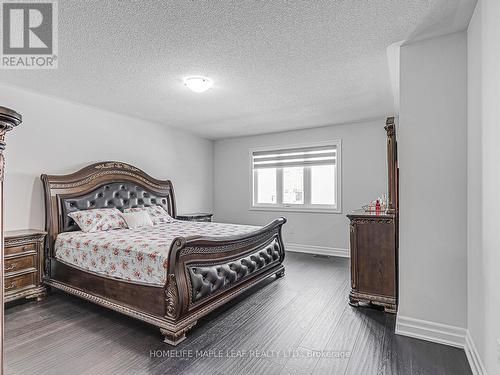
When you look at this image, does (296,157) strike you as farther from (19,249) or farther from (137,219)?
(19,249)

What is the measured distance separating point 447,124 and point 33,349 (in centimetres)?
360

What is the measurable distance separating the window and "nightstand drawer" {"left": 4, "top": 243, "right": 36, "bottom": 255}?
390cm

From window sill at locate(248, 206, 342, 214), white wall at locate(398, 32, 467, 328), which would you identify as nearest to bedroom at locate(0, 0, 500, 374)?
white wall at locate(398, 32, 467, 328)

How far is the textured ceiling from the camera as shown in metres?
1.91

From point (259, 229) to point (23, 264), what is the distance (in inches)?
104

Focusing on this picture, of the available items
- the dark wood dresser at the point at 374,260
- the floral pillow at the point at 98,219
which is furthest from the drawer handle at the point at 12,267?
the dark wood dresser at the point at 374,260

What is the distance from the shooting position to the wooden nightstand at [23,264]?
9.52 feet

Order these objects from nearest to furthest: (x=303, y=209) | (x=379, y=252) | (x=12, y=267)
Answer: (x=379, y=252) < (x=12, y=267) < (x=303, y=209)

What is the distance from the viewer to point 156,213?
4461 mm

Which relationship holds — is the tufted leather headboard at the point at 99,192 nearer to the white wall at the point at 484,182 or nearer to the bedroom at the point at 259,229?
the bedroom at the point at 259,229

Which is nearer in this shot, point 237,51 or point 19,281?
point 237,51

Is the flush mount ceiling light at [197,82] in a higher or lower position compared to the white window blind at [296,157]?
higher

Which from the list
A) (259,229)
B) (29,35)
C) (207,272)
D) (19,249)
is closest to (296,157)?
(259,229)

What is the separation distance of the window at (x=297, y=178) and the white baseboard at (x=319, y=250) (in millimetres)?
708
